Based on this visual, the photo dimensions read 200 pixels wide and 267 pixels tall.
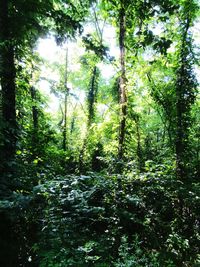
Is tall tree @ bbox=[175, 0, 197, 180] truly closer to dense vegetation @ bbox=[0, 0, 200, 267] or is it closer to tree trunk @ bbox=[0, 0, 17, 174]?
dense vegetation @ bbox=[0, 0, 200, 267]

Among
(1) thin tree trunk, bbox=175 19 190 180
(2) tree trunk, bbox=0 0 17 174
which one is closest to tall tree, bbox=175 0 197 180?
(1) thin tree trunk, bbox=175 19 190 180

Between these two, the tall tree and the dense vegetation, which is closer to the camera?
the dense vegetation

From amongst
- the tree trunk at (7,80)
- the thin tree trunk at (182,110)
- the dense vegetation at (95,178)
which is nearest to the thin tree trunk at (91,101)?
the dense vegetation at (95,178)

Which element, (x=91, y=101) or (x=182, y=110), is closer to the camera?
(x=182, y=110)

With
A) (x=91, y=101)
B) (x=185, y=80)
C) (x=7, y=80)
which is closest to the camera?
(x=7, y=80)

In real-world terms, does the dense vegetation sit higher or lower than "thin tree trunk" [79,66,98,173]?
lower

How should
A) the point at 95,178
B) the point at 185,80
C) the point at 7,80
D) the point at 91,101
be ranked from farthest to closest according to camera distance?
the point at 91,101 < the point at 185,80 < the point at 7,80 < the point at 95,178

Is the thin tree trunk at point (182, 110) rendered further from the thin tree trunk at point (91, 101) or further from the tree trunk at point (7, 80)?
the thin tree trunk at point (91, 101)

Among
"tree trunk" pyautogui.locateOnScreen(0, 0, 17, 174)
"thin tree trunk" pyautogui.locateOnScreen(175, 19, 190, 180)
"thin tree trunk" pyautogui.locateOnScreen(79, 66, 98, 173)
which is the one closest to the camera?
"tree trunk" pyautogui.locateOnScreen(0, 0, 17, 174)

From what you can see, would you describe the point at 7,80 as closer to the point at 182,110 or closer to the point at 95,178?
the point at 95,178

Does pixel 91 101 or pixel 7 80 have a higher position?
pixel 91 101

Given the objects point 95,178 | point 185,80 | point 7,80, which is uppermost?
point 185,80

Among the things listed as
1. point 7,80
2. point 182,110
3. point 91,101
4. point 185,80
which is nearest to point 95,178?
point 7,80

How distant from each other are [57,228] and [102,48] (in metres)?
3.14
